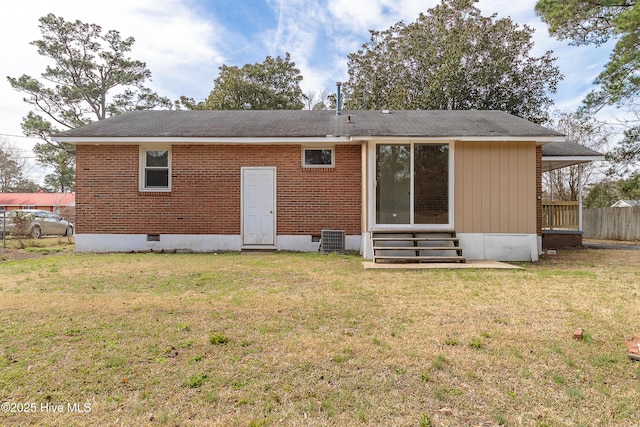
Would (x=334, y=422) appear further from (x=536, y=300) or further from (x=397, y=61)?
(x=397, y=61)

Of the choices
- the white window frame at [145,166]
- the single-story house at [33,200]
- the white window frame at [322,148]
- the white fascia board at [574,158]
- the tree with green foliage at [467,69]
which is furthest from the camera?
the single-story house at [33,200]

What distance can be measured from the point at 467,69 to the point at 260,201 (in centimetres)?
1522

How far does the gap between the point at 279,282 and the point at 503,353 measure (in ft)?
11.7

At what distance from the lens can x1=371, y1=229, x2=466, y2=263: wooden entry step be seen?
7.90 metres

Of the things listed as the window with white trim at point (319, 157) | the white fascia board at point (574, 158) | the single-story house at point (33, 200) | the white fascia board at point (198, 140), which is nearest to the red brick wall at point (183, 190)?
the window with white trim at point (319, 157)

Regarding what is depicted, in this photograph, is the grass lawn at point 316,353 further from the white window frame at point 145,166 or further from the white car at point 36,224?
the white car at point 36,224

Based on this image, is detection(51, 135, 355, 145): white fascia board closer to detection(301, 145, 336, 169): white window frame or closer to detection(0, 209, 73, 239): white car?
detection(301, 145, 336, 169): white window frame

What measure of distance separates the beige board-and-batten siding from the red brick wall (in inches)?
154

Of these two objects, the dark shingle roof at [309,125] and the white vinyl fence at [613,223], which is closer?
the dark shingle roof at [309,125]

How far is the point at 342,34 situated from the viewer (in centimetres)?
2208

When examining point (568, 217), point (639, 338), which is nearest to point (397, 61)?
point (568, 217)

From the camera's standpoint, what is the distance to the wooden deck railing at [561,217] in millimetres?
12000

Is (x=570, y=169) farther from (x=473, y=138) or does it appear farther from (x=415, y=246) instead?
(x=415, y=246)

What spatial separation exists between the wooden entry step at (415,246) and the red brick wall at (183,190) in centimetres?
259
